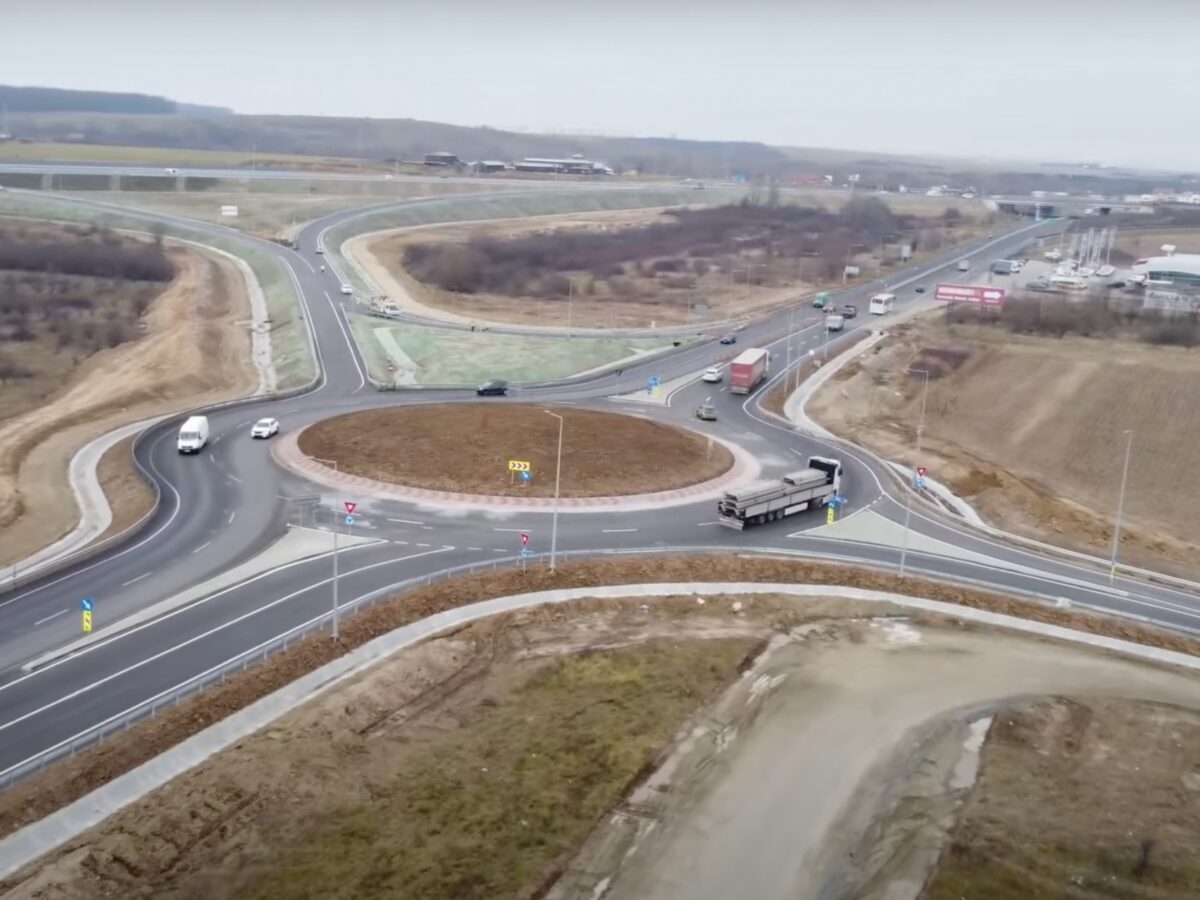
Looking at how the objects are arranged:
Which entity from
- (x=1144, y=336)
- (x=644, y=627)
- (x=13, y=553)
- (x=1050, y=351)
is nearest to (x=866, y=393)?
(x=1050, y=351)

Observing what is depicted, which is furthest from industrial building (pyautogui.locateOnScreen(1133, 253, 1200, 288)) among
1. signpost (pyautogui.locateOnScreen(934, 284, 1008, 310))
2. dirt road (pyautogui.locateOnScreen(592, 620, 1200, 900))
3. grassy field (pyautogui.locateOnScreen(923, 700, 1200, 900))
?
grassy field (pyautogui.locateOnScreen(923, 700, 1200, 900))

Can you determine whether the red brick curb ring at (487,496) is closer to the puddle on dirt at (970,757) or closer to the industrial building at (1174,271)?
the puddle on dirt at (970,757)

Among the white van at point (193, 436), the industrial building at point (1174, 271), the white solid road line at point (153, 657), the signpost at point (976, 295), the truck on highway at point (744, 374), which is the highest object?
the industrial building at point (1174, 271)

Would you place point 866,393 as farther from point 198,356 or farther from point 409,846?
point 409,846

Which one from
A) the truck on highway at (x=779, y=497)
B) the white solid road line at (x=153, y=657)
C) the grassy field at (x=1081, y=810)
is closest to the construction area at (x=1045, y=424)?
the truck on highway at (x=779, y=497)

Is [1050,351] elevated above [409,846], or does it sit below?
above

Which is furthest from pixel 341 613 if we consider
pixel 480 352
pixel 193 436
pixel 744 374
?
pixel 480 352

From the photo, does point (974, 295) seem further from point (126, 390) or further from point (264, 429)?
point (126, 390)
